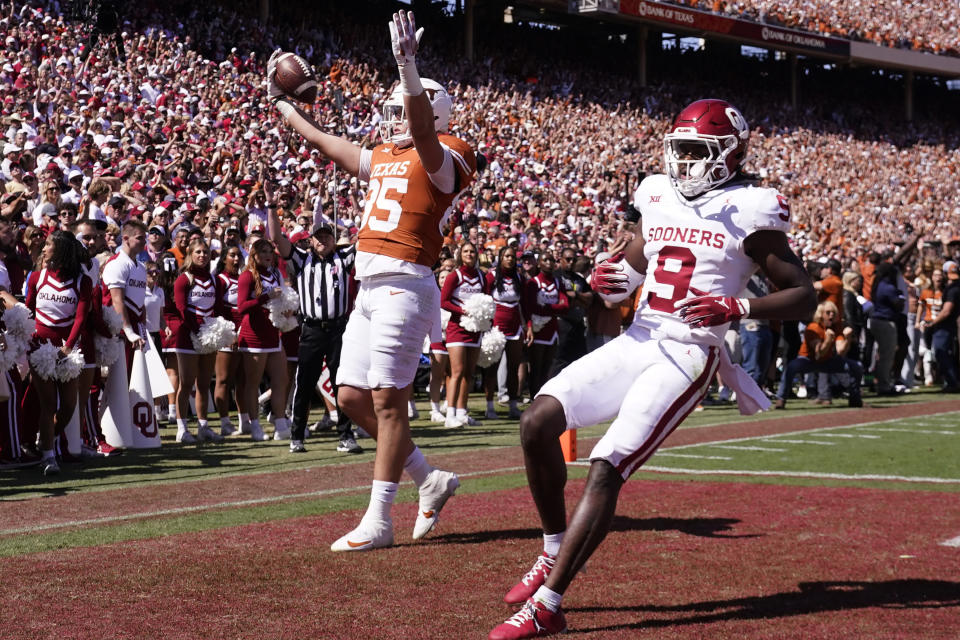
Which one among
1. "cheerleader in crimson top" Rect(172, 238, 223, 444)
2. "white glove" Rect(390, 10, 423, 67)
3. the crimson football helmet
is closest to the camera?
the crimson football helmet

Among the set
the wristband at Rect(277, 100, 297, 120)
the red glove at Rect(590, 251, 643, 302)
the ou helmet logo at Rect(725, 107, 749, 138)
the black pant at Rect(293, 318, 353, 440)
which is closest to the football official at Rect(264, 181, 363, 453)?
the black pant at Rect(293, 318, 353, 440)

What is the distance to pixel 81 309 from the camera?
9.01 meters

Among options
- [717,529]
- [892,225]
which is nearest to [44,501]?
[717,529]

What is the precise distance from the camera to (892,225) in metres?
34.6

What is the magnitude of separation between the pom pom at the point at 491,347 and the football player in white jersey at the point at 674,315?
8780mm

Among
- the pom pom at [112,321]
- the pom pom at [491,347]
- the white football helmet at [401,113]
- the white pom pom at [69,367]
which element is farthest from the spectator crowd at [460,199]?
the white football helmet at [401,113]

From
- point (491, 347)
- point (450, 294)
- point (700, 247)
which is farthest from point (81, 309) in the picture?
point (700, 247)

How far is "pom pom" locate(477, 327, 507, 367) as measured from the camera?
13438mm

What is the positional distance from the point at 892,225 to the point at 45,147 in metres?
26.0

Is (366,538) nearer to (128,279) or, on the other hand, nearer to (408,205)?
(408,205)

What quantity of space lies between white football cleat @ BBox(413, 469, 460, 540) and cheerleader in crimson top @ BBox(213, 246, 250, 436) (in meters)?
5.51

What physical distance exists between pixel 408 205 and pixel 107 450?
5.59 m

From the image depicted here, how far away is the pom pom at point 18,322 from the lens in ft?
27.1

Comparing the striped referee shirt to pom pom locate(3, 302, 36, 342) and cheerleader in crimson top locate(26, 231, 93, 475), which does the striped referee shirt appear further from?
pom pom locate(3, 302, 36, 342)
